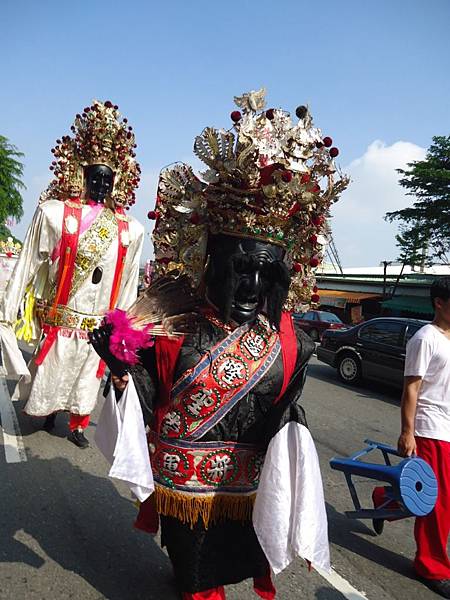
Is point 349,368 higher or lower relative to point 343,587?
higher

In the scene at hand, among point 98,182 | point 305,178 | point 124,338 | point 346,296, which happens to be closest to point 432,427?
point 305,178

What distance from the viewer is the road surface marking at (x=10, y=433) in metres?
4.12

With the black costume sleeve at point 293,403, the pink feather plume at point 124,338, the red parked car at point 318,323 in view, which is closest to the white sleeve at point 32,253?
the pink feather plume at point 124,338

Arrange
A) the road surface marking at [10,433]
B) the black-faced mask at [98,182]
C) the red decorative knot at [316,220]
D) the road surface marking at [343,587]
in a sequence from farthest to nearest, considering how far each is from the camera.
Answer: the black-faced mask at [98,182]
the road surface marking at [10,433]
the road surface marking at [343,587]
the red decorative knot at [316,220]

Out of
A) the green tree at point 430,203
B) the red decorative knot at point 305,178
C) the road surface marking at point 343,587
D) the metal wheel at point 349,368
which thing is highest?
the green tree at point 430,203

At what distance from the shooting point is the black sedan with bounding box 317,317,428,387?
351 inches

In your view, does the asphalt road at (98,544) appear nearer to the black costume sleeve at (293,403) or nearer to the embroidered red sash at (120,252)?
the black costume sleeve at (293,403)

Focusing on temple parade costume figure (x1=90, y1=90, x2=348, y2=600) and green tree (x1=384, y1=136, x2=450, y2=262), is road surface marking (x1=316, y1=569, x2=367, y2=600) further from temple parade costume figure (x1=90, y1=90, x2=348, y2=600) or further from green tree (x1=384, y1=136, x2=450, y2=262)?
green tree (x1=384, y1=136, x2=450, y2=262)

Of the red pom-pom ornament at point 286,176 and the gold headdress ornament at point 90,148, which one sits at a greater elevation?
the gold headdress ornament at point 90,148

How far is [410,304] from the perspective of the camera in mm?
21250

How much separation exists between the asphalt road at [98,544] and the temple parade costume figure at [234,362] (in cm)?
55

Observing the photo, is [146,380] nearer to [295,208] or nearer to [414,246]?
[295,208]

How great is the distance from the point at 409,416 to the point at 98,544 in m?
2.00

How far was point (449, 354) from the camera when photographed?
2.95m
